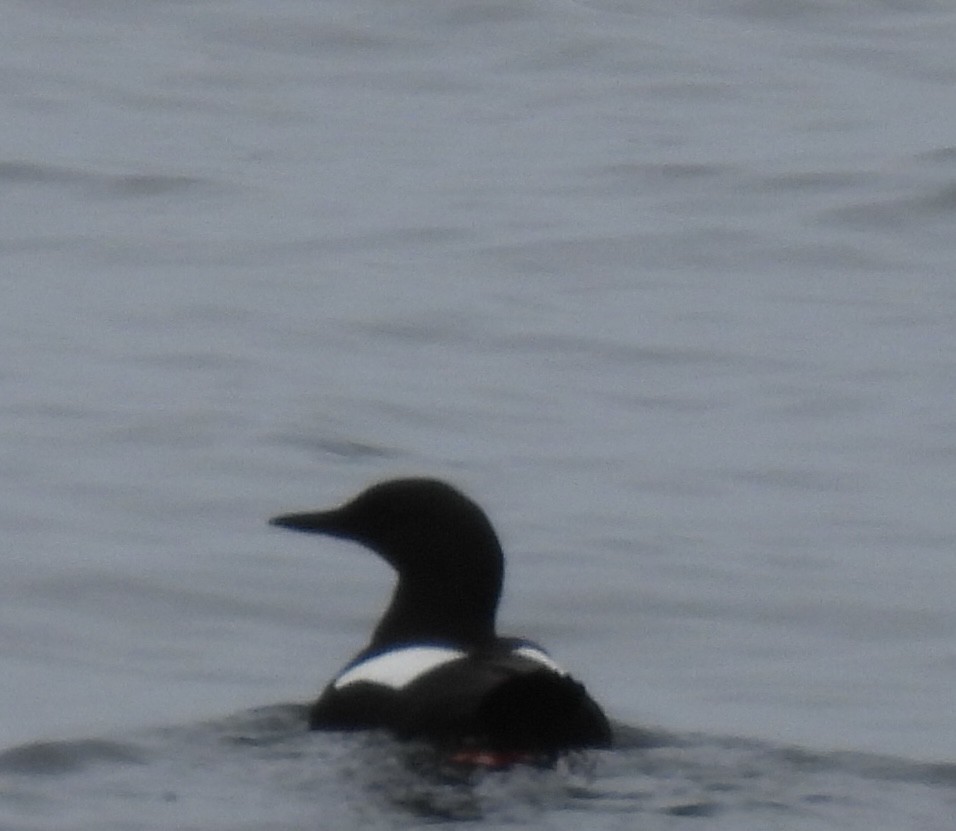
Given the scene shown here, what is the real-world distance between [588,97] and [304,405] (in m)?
7.65

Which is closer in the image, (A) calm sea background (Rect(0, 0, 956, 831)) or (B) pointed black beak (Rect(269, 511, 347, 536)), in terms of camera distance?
(A) calm sea background (Rect(0, 0, 956, 831))

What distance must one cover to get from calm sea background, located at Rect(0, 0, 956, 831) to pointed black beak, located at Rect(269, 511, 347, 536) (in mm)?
527

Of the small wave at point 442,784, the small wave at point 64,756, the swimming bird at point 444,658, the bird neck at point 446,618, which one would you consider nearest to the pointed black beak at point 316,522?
the swimming bird at point 444,658

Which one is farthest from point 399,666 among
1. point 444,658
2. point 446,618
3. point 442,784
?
point 442,784

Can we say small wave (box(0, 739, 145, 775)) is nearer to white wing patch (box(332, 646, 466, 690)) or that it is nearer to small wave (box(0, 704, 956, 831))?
small wave (box(0, 704, 956, 831))

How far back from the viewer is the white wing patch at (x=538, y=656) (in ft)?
28.5

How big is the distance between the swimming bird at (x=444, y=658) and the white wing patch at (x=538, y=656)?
0.01 m

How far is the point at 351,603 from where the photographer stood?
11305 millimetres

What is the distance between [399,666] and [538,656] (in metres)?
0.37

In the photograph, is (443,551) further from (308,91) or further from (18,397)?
(308,91)

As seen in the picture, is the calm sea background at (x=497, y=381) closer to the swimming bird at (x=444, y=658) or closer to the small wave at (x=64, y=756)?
the small wave at (x=64, y=756)

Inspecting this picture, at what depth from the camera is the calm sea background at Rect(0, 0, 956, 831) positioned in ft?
30.6

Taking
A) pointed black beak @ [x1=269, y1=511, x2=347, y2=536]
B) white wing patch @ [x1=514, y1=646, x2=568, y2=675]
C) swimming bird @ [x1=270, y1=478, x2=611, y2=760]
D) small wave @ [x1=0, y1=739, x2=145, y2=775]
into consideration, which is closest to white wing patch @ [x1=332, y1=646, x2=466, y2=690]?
swimming bird @ [x1=270, y1=478, x2=611, y2=760]

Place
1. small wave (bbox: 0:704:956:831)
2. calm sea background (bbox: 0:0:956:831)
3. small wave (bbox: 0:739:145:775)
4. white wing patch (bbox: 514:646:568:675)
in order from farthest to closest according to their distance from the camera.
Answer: calm sea background (bbox: 0:0:956:831) → small wave (bbox: 0:739:145:775) → white wing patch (bbox: 514:646:568:675) → small wave (bbox: 0:704:956:831)
